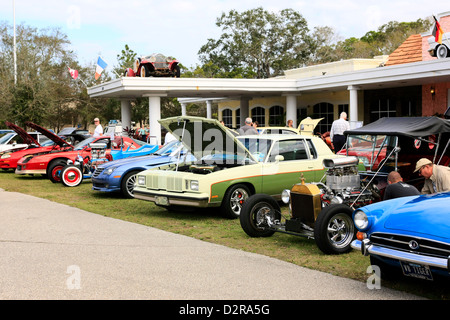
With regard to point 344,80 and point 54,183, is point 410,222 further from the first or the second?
point 344,80

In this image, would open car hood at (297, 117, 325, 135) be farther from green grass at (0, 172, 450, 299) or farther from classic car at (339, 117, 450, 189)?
classic car at (339, 117, 450, 189)

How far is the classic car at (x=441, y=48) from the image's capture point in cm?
2212

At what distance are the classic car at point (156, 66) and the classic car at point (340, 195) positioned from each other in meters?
18.2

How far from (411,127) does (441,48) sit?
16096 millimetres

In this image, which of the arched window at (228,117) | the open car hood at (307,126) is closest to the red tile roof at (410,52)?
the open car hood at (307,126)

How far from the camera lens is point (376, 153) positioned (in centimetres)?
949

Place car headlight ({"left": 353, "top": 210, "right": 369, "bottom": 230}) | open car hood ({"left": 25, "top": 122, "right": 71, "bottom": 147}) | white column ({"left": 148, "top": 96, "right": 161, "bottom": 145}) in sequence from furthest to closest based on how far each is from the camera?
white column ({"left": 148, "top": 96, "right": 161, "bottom": 145}) < open car hood ({"left": 25, "top": 122, "right": 71, "bottom": 147}) < car headlight ({"left": 353, "top": 210, "right": 369, "bottom": 230})

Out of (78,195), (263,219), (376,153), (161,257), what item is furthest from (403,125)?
(78,195)

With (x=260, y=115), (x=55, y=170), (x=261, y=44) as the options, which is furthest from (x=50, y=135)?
(x=261, y=44)

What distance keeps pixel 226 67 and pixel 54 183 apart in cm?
4530

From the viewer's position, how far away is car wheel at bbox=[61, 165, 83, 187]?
1559cm

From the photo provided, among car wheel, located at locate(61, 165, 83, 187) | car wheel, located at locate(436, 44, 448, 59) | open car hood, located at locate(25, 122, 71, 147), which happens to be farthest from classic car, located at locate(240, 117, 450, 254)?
car wheel, located at locate(436, 44, 448, 59)

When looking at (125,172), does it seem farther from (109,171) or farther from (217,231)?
(217,231)

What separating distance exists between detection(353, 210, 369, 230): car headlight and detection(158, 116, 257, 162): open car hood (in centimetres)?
428
